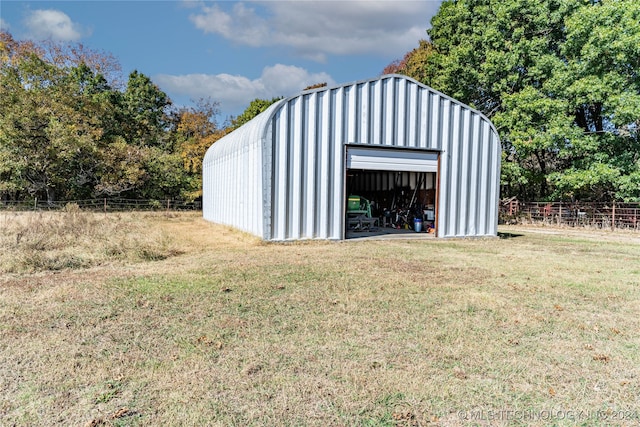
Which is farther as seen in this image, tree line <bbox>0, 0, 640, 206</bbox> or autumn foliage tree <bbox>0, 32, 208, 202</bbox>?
autumn foliage tree <bbox>0, 32, 208, 202</bbox>

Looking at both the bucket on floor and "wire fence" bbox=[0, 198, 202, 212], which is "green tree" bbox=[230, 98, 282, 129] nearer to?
"wire fence" bbox=[0, 198, 202, 212]

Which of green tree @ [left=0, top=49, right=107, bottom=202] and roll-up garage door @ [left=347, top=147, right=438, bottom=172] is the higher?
green tree @ [left=0, top=49, right=107, bottom=202]

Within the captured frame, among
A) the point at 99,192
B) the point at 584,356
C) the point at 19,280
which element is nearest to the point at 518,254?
the point at 584,356

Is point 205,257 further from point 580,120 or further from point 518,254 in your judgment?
point 580,120

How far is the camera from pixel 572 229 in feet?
64.7

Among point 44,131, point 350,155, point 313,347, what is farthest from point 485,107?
point 44,131

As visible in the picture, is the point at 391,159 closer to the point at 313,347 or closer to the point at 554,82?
the point at 313,347

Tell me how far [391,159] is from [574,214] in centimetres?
1316

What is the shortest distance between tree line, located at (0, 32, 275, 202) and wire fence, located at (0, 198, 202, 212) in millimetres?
829

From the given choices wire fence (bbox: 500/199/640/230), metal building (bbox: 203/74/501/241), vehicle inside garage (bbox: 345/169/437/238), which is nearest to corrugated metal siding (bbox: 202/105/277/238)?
metal building (bbox: 203/74/501/241)

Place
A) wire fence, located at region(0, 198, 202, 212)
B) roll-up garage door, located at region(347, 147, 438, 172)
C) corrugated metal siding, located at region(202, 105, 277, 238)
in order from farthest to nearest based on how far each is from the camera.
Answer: wire fence, located at region(0, 198, 202, 212), roll-up garage door, located at region(347, 147, 438, 172), corrugated metal siding, located at region(202, 105, 277, 238)

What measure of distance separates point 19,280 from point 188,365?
452 cm

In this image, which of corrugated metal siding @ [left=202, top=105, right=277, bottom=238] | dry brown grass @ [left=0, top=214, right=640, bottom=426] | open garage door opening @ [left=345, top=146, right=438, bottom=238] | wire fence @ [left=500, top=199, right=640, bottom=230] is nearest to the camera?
dry brown grass @ [left=0, top=214, right=640, bottom=426]

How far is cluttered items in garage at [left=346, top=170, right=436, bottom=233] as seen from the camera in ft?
52.9
